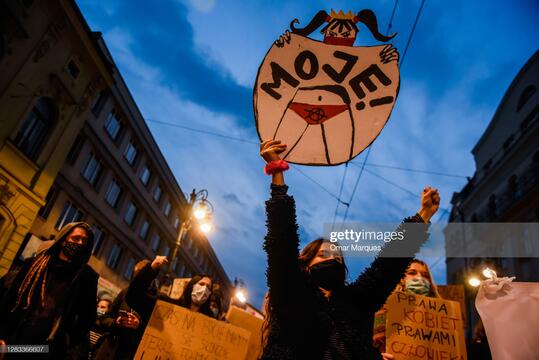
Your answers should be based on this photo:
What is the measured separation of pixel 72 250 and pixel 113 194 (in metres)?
19.5

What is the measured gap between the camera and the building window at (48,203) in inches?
579

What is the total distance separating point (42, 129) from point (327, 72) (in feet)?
46.9

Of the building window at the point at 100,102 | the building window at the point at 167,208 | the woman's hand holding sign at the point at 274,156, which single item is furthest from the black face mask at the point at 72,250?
the building window at the point at 167,208

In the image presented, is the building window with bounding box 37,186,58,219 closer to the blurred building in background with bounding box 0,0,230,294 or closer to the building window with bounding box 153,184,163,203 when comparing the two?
the blurred building in background with bounding box 0,0,230,294

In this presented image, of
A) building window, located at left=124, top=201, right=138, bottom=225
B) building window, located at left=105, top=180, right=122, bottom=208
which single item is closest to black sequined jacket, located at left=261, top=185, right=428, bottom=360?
building window, located at left=105, top=180, right=122, bottom=208

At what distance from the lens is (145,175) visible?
82.7ft

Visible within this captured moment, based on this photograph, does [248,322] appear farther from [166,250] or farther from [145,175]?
[166,250]

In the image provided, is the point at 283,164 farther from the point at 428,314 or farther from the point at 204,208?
the point at 204,208

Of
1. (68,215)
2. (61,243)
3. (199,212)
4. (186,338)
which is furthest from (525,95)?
(61,243)

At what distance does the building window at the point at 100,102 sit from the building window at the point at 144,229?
9.56 meters

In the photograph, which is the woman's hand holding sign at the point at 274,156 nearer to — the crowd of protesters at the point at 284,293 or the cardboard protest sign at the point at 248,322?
the crowd of protesters at the point at 284,293

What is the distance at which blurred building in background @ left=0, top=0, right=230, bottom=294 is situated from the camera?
A: 456 inches

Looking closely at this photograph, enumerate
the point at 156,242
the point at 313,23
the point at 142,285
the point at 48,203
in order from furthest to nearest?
the point at 156,242
the point at 48,203
the point at 142,285
the point at 313,23

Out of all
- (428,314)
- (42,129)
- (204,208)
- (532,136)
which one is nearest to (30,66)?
(42,129)
